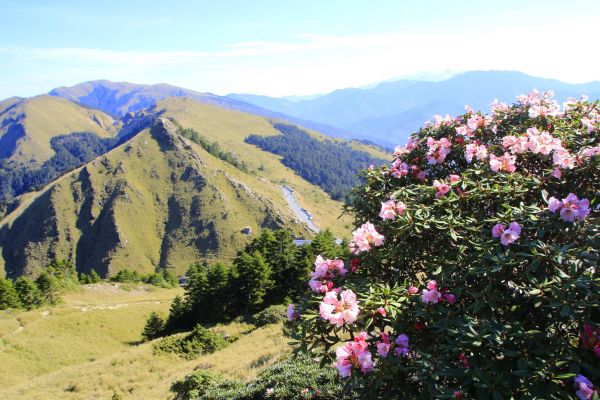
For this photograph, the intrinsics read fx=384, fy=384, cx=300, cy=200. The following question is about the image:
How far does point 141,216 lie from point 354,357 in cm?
17189

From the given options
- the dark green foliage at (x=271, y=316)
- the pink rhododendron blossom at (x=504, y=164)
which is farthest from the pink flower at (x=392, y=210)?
the dark green foliage at (x=271, y=316)

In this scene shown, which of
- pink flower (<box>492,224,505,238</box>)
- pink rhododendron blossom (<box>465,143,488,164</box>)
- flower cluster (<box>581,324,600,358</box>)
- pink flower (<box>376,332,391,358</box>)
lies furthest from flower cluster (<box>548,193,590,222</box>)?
pink flower (<box>376,332,391,358</box>)

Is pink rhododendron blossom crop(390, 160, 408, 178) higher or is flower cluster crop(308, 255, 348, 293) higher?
pink rhododendron blossom crop(390, 160, 408, 178)

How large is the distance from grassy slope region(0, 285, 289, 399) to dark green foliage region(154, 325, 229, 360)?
0.96 m

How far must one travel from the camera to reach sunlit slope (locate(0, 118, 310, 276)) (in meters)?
150

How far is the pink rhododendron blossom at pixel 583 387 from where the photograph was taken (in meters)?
3.36

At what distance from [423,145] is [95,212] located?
18055 centimetres

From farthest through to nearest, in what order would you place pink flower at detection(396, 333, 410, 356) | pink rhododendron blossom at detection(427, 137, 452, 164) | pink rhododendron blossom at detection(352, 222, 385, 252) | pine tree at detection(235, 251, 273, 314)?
pine tree at detection(235, 251, 273, 314) → pink rhododendron blossom at detection(427, 137, 452, 164) → pink rhododendron blossom at detection(352, 222, 385, 252) → pink flower at detection(396, 333, 410, 356)

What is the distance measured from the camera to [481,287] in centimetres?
446

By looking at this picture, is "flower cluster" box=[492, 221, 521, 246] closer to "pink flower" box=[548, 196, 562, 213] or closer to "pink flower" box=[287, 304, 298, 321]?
"pink flower" box=[548, 196, 562, 213]

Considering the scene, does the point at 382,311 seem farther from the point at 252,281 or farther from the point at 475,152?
the point at 252,281

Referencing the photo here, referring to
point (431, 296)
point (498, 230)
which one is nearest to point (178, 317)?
point (431, 296)

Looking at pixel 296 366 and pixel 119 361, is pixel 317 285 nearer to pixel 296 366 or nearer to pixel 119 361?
pixel 296 366

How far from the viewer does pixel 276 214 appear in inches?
6467
